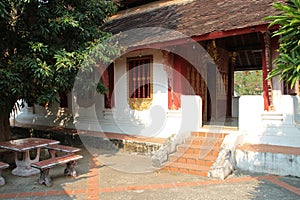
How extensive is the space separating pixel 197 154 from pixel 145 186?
1873 millimetres

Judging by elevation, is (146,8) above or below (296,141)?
above

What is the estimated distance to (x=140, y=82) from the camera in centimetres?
897

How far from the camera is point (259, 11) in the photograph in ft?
21.8

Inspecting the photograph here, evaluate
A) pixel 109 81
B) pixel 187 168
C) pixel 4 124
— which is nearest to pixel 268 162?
pixel 187 168

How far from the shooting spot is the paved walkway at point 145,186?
4.70 meters

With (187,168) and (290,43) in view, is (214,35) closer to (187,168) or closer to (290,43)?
(187,168)

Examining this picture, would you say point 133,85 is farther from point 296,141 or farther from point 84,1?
point 296,141

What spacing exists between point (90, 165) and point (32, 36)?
11.3 ft

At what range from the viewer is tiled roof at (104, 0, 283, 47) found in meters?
6.57

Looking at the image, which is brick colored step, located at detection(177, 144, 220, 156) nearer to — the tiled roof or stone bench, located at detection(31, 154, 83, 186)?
stone bench, located at detection(31, 154, 83, 186)

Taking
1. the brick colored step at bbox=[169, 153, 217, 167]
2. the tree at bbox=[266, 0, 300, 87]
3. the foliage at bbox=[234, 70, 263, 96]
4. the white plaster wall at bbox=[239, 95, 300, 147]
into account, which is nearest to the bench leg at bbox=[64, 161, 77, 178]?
the brick colored step at bbox=[169, 153, 217, 167]

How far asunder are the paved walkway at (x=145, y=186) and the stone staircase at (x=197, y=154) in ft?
0.77

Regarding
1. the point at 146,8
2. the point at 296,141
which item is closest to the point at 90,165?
the point at 296,141

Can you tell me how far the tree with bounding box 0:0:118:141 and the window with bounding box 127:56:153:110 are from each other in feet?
7.03
